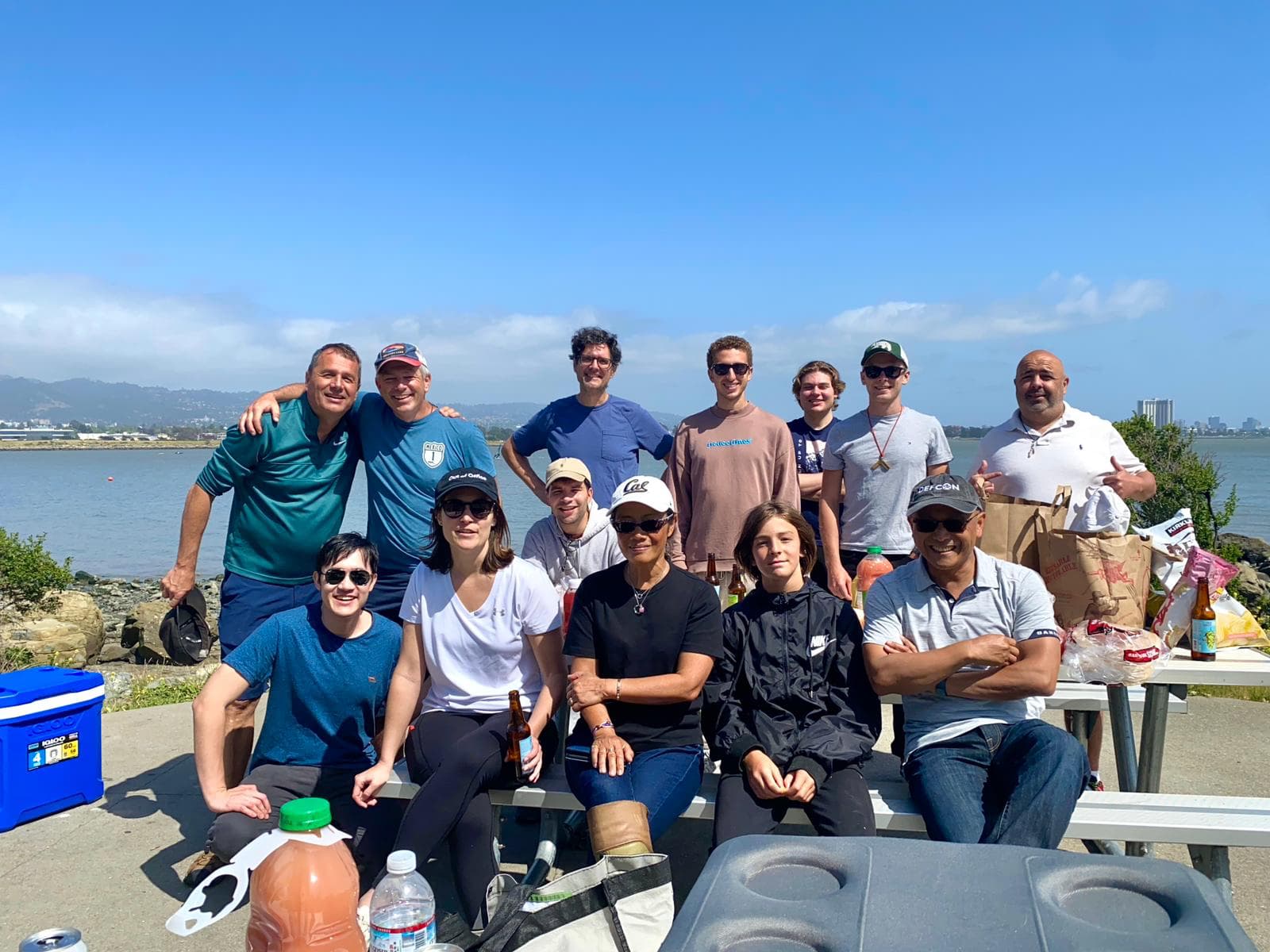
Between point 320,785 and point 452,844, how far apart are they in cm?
69

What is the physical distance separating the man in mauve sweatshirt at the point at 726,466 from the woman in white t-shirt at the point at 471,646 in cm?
132

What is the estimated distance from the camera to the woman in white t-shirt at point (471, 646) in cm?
357

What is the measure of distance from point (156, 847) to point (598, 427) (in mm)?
2869

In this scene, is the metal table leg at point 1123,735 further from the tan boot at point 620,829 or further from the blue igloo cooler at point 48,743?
the blue igloo cooler at point 48,743

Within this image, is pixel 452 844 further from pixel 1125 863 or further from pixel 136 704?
pixel 136 704

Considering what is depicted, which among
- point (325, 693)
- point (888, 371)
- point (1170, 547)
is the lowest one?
point (325, 693)

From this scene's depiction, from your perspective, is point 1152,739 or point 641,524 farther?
point 1152,739

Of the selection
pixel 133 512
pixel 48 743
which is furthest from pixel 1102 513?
pixel 133 512

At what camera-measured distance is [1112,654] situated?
3.70 metres

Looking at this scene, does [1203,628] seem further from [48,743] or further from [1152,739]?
[48,743]

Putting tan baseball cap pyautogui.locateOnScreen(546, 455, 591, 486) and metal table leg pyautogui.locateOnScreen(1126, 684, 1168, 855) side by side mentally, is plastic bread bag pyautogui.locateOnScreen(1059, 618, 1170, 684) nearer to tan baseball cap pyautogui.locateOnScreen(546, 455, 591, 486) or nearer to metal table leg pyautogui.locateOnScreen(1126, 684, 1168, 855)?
metal table leg pyautogui.locateOnScreen(1126, 684, 1168, 855)

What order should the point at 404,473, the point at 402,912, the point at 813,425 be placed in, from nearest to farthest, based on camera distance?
1. the point at 402,912
2. the point at 404,473
3. the point at 813,425

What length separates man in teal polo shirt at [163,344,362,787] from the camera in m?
4.53

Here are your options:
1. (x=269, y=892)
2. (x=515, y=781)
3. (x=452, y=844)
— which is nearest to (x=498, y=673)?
(x=515, y=781)
